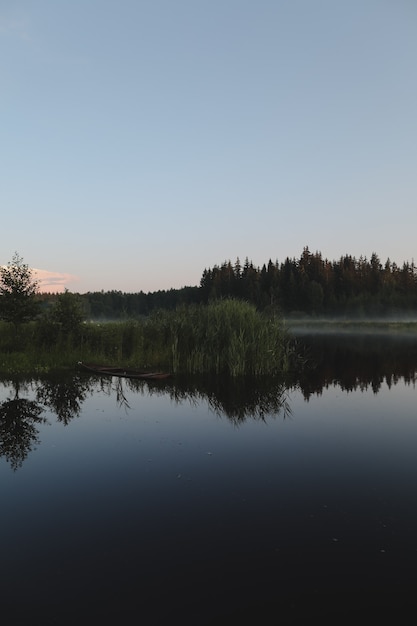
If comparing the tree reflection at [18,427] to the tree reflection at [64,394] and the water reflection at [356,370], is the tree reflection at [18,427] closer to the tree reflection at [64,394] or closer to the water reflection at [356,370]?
the tree reflection at [64,394]

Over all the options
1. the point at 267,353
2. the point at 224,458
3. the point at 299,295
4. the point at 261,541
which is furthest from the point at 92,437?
the point at 299,295

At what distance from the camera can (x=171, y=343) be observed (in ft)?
82.8

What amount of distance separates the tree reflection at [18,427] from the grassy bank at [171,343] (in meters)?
6.80

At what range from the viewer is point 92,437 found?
12477 millimetres

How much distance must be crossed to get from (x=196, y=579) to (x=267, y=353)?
17882mm

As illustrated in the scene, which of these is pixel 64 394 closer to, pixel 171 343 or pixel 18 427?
pixel 18 427

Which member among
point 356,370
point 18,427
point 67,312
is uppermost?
point 67,312

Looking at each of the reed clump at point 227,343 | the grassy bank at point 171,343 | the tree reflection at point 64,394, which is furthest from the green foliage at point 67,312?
the reed clump at point 227,343

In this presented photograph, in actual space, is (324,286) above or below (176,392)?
above

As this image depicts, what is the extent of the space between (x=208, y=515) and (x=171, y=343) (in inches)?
707

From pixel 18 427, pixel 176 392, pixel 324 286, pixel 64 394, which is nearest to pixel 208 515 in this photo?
pixel 18 427

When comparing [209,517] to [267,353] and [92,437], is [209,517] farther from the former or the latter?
[267,353]

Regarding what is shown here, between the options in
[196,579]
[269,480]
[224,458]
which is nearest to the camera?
[196,579]

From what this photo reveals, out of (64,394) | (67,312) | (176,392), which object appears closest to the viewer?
(64,394)
